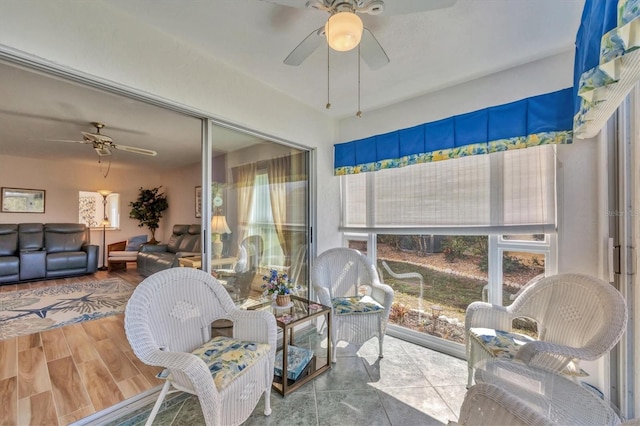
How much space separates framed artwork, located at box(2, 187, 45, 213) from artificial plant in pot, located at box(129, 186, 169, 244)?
5.17 feet

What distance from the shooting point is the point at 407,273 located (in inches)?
109

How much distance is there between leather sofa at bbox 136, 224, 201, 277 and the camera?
470 centimetres

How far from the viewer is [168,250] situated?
18.1 ft

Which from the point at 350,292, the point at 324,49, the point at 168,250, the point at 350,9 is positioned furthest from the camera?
the point at 168,250

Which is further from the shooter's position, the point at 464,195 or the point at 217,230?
the point at 464,195

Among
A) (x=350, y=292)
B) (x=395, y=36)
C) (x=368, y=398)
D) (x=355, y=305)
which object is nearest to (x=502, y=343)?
(x=368, y=398)

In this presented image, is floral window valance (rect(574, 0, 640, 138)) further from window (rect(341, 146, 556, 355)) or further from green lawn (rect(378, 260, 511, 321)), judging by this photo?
green lawn (rect(378, 260, 511, 321))

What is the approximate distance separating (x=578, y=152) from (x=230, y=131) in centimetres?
270

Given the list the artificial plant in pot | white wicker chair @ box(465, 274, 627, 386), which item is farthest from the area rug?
white wicker chair @ box(465, 274, 627, 386)

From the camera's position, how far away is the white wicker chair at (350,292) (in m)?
2.26

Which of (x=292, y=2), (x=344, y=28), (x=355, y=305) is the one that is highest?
(x=292, y=2)

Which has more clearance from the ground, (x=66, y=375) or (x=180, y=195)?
(x=180, y=195)

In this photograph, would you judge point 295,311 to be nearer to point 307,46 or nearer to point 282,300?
point 282,300

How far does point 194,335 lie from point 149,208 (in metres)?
5.85
